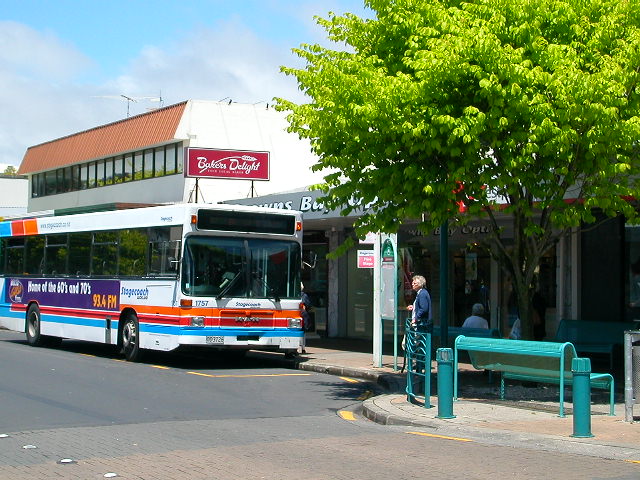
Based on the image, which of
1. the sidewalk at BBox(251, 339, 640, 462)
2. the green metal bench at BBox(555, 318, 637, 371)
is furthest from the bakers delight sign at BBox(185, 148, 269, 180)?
the green metal bench at BBox(555, 318, 637, 371)

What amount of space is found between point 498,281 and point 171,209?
328 inches

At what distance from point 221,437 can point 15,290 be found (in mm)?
15219

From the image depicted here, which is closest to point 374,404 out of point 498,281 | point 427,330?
point 427,330

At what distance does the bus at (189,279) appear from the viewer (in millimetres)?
17109

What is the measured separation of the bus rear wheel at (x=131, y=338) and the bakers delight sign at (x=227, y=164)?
11.7 m

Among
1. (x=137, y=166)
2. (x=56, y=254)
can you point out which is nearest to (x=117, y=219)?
(x=56, y=254)

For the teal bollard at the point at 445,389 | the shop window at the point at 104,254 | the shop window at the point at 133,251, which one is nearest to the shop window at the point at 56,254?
the shop window at the point at 104,254

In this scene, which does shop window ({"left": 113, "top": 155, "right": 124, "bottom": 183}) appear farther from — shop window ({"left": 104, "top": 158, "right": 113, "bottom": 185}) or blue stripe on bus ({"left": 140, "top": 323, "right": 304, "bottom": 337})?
blue stripe on bus ({"left": 140, "top": 323, "right": 304, "bottom": 337})

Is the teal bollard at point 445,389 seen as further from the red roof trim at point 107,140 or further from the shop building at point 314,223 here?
the red roof trim at point 107,140

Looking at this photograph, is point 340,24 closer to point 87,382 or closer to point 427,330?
point 427,330

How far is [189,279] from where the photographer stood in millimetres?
17047

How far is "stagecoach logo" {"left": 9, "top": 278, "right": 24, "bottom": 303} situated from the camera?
23434 mm

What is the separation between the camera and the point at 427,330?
14.6m

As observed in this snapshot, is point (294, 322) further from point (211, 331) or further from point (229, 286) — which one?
point (211, 331)
